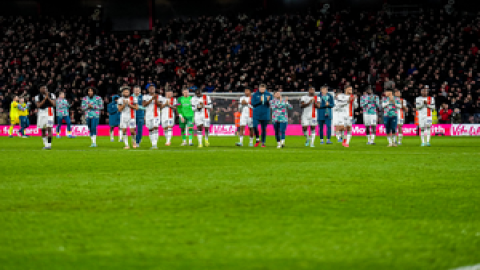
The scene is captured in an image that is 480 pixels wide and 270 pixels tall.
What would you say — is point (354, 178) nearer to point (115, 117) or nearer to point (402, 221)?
point (402, 221)

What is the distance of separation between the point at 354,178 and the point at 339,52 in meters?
26.6

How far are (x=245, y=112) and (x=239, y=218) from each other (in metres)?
16.4

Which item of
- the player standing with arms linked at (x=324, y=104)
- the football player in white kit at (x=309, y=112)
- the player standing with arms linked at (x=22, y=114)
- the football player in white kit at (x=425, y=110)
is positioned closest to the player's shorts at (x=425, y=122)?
the football player in white kit at (x=425, y=110)

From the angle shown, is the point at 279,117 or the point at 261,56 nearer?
the point at 279,117

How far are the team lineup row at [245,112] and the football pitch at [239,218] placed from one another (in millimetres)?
7679

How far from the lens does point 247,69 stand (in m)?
35.6

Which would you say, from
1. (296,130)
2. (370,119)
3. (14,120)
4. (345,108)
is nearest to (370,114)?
(370,119)

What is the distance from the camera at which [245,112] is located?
872 inches

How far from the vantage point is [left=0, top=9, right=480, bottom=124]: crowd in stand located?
32375mm

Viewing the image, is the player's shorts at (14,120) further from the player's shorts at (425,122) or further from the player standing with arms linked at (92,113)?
the player's shorts at (425,122)

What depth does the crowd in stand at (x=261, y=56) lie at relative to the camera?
32.4 m

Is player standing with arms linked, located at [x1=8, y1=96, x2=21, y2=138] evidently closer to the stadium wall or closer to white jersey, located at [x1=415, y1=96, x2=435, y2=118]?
the stadium wall

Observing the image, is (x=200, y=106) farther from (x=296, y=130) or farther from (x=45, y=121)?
(x=296, y=130)

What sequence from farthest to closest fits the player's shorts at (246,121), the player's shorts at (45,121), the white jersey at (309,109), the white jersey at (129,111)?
the player's shorts at (246,121) < the white jersey at (309,109) < the white jersey at (129,111) < the player's shorts at (45,121)
